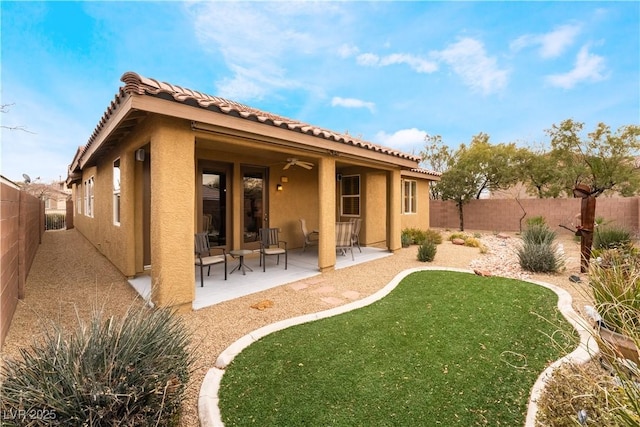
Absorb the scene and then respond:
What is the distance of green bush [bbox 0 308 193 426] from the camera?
203 cm

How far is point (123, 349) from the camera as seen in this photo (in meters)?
2.34

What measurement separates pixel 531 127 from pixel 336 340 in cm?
2338

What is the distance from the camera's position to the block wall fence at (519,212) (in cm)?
1638

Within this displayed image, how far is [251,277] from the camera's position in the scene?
724cm

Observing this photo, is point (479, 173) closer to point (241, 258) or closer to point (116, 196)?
point (241, 258)

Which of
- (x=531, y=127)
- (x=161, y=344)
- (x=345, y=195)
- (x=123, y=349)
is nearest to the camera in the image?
(x=123, y=349)

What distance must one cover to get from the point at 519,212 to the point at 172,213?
857 inches

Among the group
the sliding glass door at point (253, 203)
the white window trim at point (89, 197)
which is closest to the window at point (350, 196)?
the sliding glass door at point (253, 203)

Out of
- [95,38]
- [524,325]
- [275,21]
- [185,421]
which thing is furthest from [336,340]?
[95,38]

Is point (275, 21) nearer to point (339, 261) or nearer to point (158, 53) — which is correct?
point (158, 53)

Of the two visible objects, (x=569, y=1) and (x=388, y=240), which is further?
(x=388, y=240)

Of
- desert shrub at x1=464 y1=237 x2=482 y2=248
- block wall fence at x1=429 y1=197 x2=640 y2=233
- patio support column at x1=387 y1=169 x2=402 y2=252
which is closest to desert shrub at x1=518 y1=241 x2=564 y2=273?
patio support column at x1=387 y1=169 x2=402 y2=252

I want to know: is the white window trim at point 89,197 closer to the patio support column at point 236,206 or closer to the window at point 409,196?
the patio support column at point 236,206

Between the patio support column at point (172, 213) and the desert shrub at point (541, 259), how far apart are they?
867 centimetres
